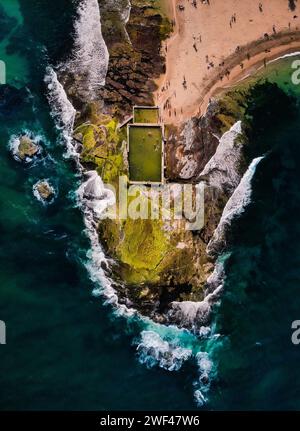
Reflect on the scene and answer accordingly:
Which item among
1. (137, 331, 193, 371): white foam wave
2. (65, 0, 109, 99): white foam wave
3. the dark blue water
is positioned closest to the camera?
the dark blue water

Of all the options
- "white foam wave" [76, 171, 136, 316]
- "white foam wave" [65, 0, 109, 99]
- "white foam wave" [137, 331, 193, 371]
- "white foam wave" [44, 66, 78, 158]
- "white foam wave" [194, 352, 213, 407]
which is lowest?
"white foam wave" [194, 352, 213, 407]

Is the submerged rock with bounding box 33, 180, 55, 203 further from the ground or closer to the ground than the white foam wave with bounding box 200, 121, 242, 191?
closer to the ground

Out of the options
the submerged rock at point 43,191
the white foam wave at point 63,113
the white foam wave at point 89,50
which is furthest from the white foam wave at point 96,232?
the white foam wave at point 89,50

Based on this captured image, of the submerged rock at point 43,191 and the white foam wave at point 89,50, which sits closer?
the submerged rock at point 43,191

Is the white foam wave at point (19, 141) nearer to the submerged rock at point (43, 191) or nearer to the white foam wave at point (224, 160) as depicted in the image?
the submerged rock at point (43, 191)

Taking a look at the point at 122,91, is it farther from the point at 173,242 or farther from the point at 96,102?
the point at 173,242

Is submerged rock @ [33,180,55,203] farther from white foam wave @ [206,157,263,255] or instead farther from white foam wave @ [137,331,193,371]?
white foam wave @ [206,157,263,255]

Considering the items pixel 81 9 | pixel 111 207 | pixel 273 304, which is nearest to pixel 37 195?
pixel 111 207

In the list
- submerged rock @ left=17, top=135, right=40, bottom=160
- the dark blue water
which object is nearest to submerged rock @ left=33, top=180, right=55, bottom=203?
the dark blue water

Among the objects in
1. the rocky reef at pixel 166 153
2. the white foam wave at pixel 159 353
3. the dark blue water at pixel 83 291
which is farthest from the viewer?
the white foam wave at pixel 159 353
